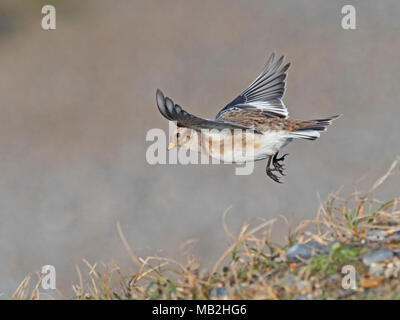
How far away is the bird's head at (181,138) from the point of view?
3938 millimetres

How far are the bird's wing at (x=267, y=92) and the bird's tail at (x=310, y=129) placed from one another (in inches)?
29.7

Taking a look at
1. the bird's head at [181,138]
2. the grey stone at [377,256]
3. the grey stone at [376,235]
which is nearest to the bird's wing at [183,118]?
the bird's head at [181,138]

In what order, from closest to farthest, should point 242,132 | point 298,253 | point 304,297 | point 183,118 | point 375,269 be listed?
point 304,297 → point 375,269 → point 298,253 → point 183,118 → point 242,132

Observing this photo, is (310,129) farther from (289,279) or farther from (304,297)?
(304,297)

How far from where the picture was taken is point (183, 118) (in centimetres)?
334

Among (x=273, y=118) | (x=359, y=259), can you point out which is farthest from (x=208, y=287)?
(x=273, y=118)

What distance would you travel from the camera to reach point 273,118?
14.0 feet

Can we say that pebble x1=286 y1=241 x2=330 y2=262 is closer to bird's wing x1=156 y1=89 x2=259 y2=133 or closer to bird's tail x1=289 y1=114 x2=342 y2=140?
bird's wing x1=156 y1=89 x2=259 y2=133

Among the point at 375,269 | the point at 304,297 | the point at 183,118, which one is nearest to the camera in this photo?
the point at 304,297

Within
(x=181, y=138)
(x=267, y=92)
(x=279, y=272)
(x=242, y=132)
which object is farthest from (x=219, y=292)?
(x=267, y=92)

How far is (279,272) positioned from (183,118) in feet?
3.47

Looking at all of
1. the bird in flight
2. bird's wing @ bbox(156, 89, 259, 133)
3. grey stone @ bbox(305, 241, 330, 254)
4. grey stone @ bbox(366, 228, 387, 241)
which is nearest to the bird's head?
the bird in flight

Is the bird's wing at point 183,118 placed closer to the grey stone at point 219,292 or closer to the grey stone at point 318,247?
the grey stone at point 318,247

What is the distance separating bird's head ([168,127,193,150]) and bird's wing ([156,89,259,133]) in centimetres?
26
